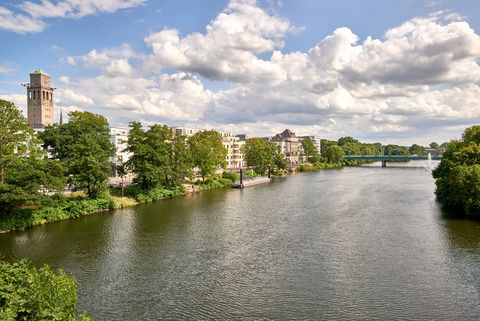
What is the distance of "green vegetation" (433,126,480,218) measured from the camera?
1800 inches

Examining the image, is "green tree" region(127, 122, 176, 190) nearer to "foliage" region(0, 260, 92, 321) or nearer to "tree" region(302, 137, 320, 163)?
"foliage" region(0, 260, 92, 321)

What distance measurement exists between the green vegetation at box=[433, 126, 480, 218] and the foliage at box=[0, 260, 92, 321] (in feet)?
150

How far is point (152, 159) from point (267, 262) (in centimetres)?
4042

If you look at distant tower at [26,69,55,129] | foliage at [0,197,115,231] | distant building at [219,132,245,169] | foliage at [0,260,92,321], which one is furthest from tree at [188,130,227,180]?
foliage at [0,260,92,321]

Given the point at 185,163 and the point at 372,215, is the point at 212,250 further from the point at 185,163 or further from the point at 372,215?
the point at 185,163

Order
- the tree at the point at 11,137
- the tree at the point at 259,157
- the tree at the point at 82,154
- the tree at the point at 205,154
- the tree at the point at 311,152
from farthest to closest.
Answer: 1. the tree at the point at 311,152
2. the tree at the point at 259,157
3. the tree at the point at 205,154
4. the tree at the point at 82,154
5. the tree at the point at 11,137

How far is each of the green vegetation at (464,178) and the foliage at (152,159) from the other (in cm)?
4482

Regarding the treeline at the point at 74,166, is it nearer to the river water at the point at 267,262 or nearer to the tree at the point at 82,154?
the tree at the point at 82,154

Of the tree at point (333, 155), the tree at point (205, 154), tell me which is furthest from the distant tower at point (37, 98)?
the tree at point (333, 155)

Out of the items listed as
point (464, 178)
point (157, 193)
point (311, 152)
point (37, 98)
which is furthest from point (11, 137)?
point (311, 152)

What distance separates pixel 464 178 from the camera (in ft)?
155

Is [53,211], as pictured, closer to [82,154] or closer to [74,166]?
[74,166]

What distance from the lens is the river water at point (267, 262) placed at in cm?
2214

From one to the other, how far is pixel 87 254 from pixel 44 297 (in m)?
18.2
